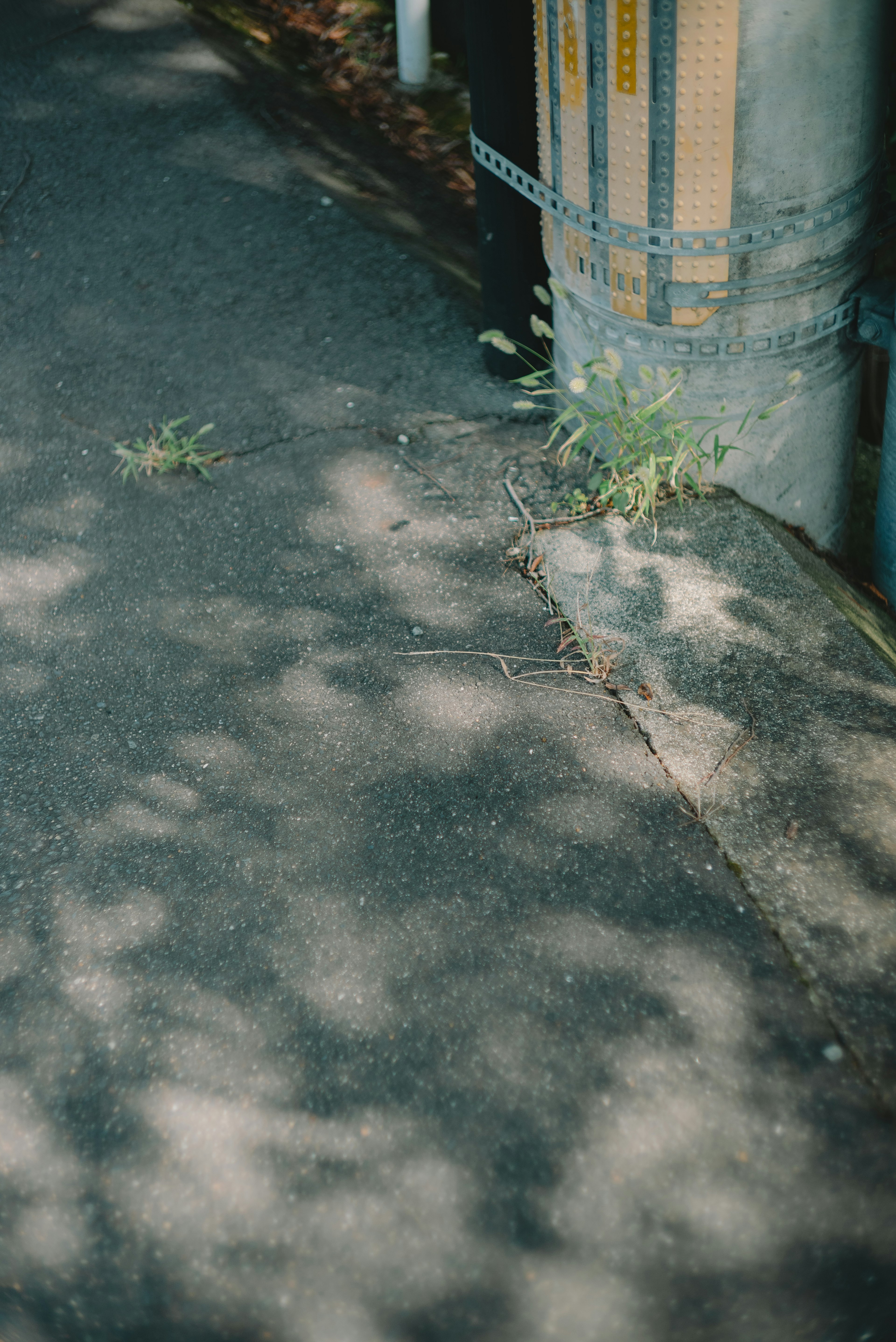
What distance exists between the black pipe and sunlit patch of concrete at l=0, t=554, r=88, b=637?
5.50ft

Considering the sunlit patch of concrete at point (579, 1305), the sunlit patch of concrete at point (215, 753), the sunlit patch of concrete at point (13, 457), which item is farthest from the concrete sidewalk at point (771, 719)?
the sunlit patch of concrete at point (13, 457)

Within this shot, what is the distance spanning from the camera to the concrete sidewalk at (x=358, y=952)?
1.65 metres

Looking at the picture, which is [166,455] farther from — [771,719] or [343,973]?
[771,719]

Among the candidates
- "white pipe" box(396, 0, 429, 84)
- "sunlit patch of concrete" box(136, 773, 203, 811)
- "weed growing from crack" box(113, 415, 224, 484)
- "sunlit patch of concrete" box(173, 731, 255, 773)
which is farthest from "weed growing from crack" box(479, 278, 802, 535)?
"white pipe" box(396, 0, 429, 84)

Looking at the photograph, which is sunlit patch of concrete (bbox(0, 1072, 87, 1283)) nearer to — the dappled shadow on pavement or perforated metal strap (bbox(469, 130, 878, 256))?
the dappled shadow on pavement

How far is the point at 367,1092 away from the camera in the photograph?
6.03 ft

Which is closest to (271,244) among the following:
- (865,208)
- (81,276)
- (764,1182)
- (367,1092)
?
(81,276)

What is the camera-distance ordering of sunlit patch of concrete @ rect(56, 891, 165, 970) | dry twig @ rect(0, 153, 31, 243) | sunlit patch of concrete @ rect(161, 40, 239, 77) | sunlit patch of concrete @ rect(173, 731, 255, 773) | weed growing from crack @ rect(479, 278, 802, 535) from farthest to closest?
1. sunlit patch of concrete @ rect(161, 40, 239, 77)
2. dry twig @ rect(0, 153, 31, 243)
3. weed growing from crack @ rect(479, 278, 802, 535)
4. sunlit patch of concrete @ rect(173, 731, 255, 773)
5. sunlit patch of concrete @ rect(56, 891, 165, 970)

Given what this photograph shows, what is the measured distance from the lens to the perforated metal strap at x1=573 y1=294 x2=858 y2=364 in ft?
8.86

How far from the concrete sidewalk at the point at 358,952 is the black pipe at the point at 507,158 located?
24cm

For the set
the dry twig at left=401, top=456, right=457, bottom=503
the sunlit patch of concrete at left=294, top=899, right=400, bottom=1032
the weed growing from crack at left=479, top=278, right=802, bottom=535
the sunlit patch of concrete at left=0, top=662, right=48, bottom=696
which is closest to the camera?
the sunlit patch of concrete at left=294, top=899, right=400, bottom=1032

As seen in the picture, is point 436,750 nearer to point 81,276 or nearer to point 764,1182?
point 764,1182

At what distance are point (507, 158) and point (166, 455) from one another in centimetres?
149

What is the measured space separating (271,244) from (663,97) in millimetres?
2162
